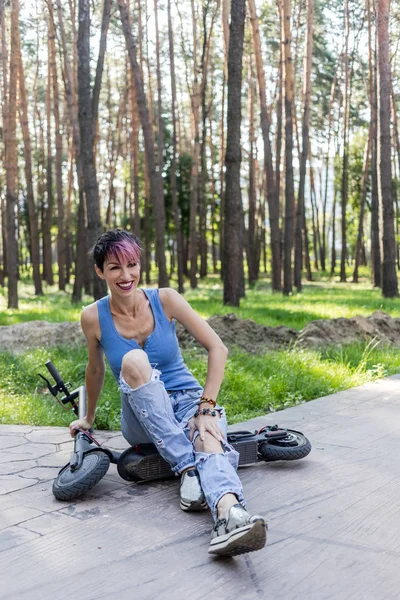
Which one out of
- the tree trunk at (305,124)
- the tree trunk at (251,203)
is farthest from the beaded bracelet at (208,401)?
the tree trunk at (251,203)

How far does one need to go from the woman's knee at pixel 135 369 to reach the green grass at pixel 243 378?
6.32 ft

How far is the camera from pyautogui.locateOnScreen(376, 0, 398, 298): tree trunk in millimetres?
15777

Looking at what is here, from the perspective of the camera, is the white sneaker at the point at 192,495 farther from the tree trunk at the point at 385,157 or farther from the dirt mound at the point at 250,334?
the tree trunk at the point at 385,157

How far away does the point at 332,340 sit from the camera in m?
8.84

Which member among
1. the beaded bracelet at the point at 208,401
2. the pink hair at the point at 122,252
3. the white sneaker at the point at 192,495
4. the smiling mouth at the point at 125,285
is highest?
the pink hair at the point at 122,252

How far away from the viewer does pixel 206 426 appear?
126 inches

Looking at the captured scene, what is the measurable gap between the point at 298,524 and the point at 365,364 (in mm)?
4428

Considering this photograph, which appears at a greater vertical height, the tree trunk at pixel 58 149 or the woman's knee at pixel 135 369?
the tree trunk at pixel 58 149

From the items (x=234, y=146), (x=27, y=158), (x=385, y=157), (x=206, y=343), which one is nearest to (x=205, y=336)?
(x=206, y=343)

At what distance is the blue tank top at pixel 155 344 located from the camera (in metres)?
3.55

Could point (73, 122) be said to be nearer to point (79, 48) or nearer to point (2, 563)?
point (79, 48)

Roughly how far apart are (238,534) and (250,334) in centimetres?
664

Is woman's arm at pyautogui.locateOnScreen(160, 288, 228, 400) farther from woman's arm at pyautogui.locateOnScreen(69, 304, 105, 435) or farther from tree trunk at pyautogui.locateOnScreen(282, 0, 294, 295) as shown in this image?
tree trunk at pyautogui.locateOnScreen(282, 0, 294, 295)

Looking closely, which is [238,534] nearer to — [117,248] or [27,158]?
[117,248]
